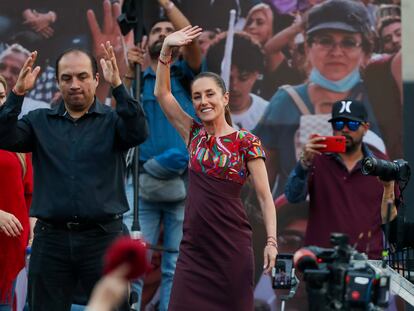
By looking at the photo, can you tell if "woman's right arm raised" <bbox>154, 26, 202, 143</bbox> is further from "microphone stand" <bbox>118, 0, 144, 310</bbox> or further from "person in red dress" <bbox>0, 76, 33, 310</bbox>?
"person in red dress" <bbox>0, 76, 33, 310</bbox>

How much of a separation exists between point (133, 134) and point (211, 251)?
0.82 metres

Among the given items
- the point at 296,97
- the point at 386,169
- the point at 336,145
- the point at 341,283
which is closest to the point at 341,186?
the point at 336,145

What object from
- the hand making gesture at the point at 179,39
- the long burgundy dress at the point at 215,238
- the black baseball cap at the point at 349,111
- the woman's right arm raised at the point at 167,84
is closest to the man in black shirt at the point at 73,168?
the woman's right arm raised at the point at 167,84

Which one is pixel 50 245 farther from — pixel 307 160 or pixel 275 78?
pixel 275 78

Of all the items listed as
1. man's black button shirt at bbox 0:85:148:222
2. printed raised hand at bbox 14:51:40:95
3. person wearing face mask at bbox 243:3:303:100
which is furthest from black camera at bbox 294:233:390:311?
person wearing face mask at bbox 243:3:303:100

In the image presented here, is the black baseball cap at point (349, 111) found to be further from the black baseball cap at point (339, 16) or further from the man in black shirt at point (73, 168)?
the man in black shirt at point (73, 168)

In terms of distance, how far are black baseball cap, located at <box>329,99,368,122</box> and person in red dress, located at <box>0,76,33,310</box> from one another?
7.28ft

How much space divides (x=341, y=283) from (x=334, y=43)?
398 cm

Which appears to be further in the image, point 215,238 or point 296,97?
point 296,97

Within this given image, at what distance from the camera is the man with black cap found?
22.6 feet

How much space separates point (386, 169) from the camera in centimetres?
543

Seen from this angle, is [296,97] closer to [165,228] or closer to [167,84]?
[165,228]

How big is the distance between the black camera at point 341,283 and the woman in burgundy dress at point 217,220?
1.49 metres

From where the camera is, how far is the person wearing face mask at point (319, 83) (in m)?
7.69
